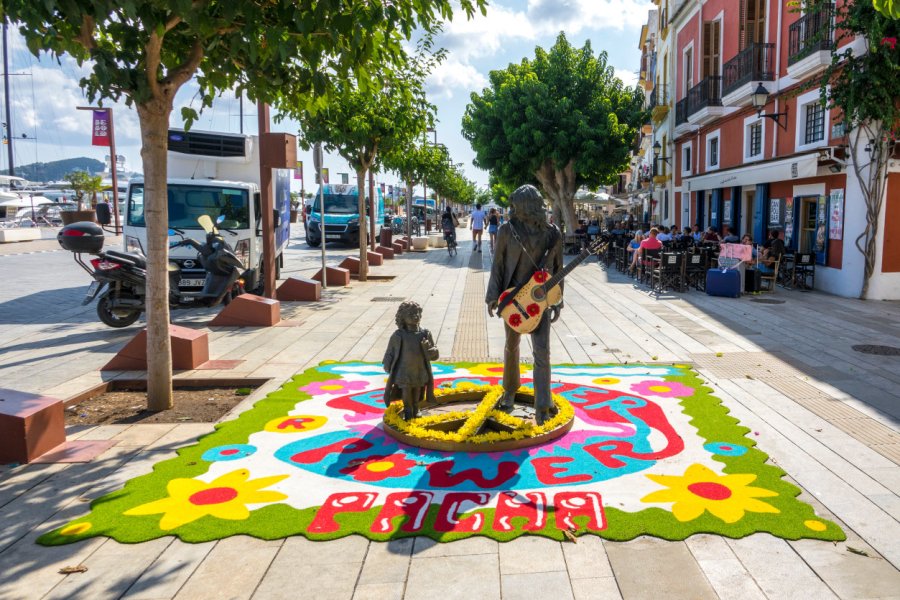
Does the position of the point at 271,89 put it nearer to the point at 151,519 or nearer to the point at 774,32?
the point at 151,519

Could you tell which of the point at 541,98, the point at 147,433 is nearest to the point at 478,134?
the point at 541,98

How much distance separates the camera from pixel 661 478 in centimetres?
436

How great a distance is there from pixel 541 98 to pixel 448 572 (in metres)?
25.1

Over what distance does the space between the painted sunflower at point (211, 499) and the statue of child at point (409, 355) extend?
1.20 m

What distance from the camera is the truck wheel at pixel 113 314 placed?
9742mm

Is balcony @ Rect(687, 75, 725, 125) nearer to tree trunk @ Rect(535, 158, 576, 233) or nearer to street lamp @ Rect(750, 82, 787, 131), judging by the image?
street lamp @ Rect(750, 82, 787, 131)

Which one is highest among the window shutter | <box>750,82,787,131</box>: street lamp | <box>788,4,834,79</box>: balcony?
the window shutter

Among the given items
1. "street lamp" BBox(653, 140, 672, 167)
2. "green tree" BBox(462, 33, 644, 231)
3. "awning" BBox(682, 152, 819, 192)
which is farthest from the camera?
"street lamp" BBox(653, 140, 672, 167)

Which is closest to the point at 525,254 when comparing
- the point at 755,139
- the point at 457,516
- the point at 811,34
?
the point at 457,516

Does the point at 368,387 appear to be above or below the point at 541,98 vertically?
below

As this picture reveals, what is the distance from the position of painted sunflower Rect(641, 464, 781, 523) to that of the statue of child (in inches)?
72.6

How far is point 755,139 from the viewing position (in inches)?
738

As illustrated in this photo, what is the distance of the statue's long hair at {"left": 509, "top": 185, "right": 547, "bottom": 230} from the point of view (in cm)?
510

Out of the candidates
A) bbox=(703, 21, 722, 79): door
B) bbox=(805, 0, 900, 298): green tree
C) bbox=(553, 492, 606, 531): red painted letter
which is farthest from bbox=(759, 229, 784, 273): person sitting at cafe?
bbox=(553, 492, 606, 531): red painted letter
